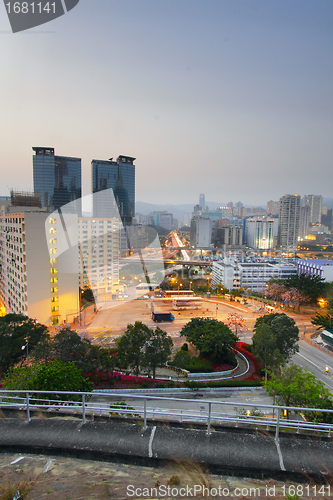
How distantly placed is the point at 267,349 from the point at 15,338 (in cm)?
582

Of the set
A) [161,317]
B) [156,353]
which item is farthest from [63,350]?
[161,317]

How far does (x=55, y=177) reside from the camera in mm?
35250

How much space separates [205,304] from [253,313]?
8.05 feet

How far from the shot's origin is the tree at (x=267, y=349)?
6.05 metres

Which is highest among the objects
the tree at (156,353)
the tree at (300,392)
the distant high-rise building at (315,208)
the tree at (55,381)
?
the distant high-rise building at (315,208)

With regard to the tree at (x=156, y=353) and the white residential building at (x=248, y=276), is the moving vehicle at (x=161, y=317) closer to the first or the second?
the tree at (x=156, y=353)

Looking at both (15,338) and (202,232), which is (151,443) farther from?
(202,232)

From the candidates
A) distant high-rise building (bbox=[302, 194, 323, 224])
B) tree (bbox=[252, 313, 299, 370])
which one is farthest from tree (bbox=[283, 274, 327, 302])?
distant high-rise building (bbox=[302, 194, 323, 224])

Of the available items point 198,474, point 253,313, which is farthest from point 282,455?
point 253,313

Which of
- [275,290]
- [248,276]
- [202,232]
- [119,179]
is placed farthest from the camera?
[202,232]

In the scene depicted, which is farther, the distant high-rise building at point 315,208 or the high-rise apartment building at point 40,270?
the distant high-rise building at point 315,208

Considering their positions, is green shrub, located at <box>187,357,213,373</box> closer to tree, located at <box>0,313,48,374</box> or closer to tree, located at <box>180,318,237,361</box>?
tree, located at <box>180,318,237,361</box>

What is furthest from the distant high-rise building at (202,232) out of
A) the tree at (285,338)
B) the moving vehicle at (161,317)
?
the tree at (285,338)

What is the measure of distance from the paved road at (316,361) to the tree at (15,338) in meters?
6.62
